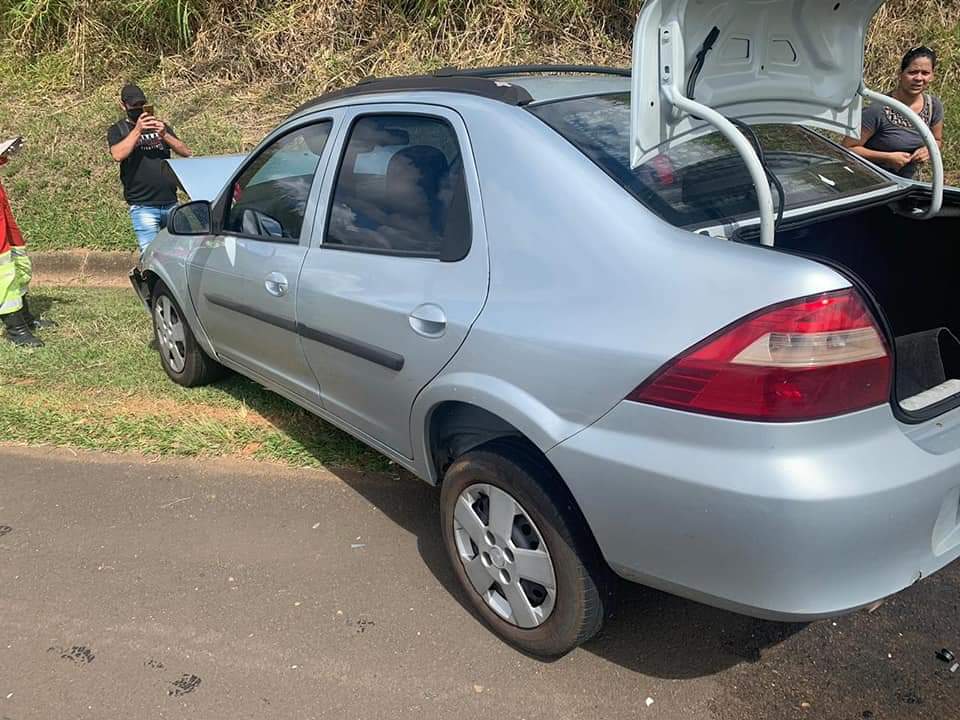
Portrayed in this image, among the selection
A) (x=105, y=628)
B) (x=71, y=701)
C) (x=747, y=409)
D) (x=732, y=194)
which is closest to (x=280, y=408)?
(x=105, y=628)

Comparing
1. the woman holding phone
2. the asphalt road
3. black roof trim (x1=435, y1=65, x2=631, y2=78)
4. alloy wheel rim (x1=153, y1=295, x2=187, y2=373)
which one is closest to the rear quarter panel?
black roof trim (x1=435, y1=65, x2=631, y2=78)

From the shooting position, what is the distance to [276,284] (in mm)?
3367

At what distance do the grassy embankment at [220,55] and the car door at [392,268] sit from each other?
554 cm

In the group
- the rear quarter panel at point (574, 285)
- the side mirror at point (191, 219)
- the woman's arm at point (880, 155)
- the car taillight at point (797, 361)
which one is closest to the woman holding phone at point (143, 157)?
the side mirror at point (191, 219)

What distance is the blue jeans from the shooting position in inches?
253

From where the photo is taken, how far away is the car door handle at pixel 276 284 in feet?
10.9

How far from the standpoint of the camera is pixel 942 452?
2.01 m

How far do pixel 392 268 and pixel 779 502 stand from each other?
1.49 metres

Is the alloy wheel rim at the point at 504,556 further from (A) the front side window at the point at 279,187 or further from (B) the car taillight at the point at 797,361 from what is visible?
(A) the front side window at the point at 279,187

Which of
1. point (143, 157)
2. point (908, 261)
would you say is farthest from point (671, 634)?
point (143, 157)

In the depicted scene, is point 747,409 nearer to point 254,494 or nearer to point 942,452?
point 942,452

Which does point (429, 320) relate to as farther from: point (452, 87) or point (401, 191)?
point (452, 87)

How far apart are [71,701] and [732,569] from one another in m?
2.07

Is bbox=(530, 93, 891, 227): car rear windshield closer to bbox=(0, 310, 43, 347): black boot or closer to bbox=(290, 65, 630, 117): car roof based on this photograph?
bbox=(290, 65, 630, 117): car roof
